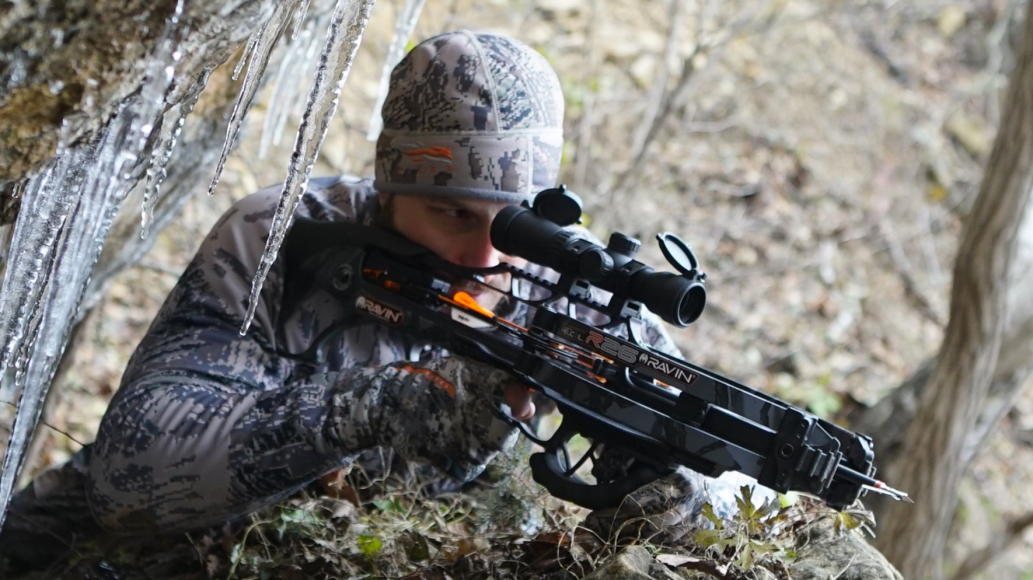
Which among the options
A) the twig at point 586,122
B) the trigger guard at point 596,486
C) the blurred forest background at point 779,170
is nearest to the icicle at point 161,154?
the trigger guard at point 596,486

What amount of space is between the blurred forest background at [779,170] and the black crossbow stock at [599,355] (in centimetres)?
336

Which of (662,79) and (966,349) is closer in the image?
(966,349)

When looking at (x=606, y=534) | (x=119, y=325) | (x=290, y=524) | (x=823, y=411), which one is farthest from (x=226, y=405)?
(x=823, y=411)

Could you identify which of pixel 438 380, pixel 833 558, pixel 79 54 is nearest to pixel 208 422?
pixel 438 380

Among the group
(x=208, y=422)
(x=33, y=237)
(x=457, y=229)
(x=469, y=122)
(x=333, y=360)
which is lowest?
(x=208, y=422)

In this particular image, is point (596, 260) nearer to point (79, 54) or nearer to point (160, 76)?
point (160, 76)

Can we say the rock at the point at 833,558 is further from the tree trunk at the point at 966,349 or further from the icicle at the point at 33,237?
the tree trunk at the point at 966,349

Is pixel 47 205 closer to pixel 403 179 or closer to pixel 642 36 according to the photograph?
pixel 403 179

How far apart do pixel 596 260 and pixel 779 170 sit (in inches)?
262

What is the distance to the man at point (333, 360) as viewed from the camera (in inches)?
89.6

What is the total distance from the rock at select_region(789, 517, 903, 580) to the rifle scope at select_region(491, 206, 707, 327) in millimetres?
548

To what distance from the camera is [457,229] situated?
2.56m

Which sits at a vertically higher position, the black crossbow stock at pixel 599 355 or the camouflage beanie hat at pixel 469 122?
the camouflage beanie hat at pixel 469 122

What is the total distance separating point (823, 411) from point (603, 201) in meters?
2.08
